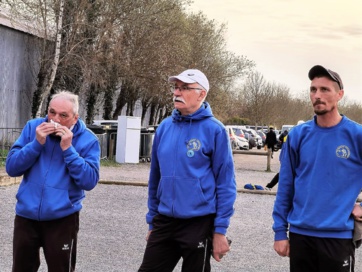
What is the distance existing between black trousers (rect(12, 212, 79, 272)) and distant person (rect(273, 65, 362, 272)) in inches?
57.3

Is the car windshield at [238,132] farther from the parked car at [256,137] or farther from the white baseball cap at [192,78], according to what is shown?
the white baseball cap at [192,78]

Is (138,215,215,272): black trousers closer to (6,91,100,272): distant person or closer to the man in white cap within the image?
the man in white cap

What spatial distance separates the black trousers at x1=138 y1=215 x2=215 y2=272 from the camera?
4730 millimetres

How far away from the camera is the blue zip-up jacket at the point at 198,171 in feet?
15.5

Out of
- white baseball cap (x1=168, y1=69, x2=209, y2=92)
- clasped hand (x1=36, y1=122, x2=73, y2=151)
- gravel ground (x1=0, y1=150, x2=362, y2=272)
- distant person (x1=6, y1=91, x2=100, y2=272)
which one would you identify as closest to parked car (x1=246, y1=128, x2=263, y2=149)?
gravel ground (x1=0, y1=150, x2=362, y2=272)

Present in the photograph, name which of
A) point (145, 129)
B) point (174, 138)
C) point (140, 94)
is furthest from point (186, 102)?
point (140, 94)

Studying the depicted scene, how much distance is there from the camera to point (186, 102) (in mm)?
4816

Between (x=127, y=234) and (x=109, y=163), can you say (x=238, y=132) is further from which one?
(x=127, y=234)

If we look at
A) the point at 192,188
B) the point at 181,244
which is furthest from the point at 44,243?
the point at 192,188

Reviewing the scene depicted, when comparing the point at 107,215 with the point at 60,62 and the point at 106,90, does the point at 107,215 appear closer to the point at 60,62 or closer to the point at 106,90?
the point at 60,62

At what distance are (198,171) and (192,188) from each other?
12cm

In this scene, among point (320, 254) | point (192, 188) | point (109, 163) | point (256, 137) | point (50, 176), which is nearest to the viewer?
point (320, 254)

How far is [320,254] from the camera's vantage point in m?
4.33

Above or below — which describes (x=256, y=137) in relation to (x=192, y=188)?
below
